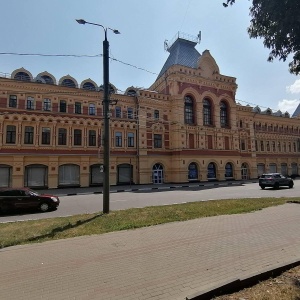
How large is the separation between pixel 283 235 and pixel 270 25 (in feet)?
19.8

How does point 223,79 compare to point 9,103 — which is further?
point 223,79

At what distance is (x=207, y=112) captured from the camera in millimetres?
39562

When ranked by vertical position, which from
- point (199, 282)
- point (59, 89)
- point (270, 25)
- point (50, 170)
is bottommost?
point (199, 282)

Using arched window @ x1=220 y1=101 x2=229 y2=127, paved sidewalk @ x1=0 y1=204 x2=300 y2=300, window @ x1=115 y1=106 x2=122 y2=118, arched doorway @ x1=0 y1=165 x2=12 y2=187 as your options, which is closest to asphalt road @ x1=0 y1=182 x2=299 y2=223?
paved sidewalk @ x1=0 y1=204 x2=300 y2=300

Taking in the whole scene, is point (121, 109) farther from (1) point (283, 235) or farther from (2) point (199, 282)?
(2) point (199, 282)

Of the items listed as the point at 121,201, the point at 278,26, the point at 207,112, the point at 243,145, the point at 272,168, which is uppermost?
the point at 207,112

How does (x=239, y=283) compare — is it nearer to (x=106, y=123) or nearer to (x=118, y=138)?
(x=106, y=123)

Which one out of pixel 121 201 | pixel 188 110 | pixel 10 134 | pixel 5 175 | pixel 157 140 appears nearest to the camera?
pixel 121 201

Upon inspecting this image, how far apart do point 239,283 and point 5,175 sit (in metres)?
28.2

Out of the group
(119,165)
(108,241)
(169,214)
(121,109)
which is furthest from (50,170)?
(108,241)

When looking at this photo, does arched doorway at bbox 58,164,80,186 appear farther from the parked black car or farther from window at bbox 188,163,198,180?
window at bbox 188,163,198,180

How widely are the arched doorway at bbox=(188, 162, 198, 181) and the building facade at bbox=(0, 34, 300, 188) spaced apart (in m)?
0.15

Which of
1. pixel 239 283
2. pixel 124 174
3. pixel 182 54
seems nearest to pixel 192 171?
pixel 124 174

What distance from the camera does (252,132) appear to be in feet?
147
